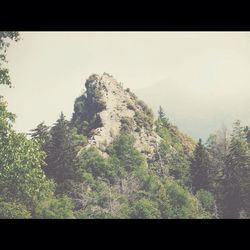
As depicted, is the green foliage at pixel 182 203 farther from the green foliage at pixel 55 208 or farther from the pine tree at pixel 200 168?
the green foliage at pixel 55 208

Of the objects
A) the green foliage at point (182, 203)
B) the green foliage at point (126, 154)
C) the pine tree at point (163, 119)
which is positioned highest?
the pine tree at point (163, 119)

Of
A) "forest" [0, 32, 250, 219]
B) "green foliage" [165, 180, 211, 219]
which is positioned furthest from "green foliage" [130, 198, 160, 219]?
"green foliage" [165, 180, 211, 219]

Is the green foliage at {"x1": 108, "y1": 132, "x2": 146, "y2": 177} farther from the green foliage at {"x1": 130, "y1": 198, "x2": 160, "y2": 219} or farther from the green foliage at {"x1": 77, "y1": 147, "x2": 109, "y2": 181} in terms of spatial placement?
the green foliage at {"x1": 130, "y1": 198, "x2": 160, "y2": 219}

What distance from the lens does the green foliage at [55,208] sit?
1743 cm

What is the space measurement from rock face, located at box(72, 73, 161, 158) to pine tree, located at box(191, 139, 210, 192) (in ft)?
13.8

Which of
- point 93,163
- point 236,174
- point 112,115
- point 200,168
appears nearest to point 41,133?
point 93,163

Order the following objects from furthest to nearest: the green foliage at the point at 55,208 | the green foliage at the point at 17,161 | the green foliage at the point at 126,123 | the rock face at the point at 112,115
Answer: the green foliage at the point at 126,123, the rock face at the point at 112,115, the green foliage at the point at 55,208, the green foliage at the point at 17,161

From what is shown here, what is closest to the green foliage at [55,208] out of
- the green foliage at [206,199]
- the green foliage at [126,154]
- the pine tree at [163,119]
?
the green foliage at [126,154]

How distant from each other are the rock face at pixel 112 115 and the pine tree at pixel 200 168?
13.8 ft

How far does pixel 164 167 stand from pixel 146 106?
704cm
